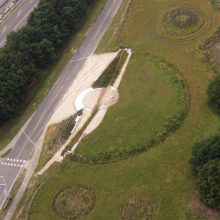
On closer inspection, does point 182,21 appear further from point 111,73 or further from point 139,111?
point 139,111

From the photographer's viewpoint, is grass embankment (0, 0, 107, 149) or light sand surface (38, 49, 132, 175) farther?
grass embankment (0, 0, 107, 149)

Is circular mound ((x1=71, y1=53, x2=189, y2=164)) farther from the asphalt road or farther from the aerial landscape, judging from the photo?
the asphalt road

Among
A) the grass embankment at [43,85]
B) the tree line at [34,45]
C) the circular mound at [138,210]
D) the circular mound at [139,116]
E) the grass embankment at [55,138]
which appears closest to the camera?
the circular mound at [138,210]

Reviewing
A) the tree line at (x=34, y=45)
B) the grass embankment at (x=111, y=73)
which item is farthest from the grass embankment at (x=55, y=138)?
the tree line at (x=34, y=45)

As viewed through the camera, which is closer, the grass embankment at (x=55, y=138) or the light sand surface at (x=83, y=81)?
the grass embankment at (x=55, y=138)

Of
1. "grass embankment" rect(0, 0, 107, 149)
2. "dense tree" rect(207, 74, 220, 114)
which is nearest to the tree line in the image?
"grass embankment" rect(0, 0, 107, 149)

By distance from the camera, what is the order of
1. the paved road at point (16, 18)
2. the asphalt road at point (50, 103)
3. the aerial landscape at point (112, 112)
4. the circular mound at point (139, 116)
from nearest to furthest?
the aerial landscape at point (112, 112) → the circular mound at point (139, 116) → the asphalt road at point (50, 103) → the paved road at point (16, 18)

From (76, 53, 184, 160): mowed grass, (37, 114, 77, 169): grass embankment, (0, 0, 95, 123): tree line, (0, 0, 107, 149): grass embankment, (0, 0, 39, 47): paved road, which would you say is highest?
(0, 0, 39, 47): paved road

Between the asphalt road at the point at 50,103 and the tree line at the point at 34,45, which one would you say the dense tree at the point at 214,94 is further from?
the tree line at the point at 34,45
